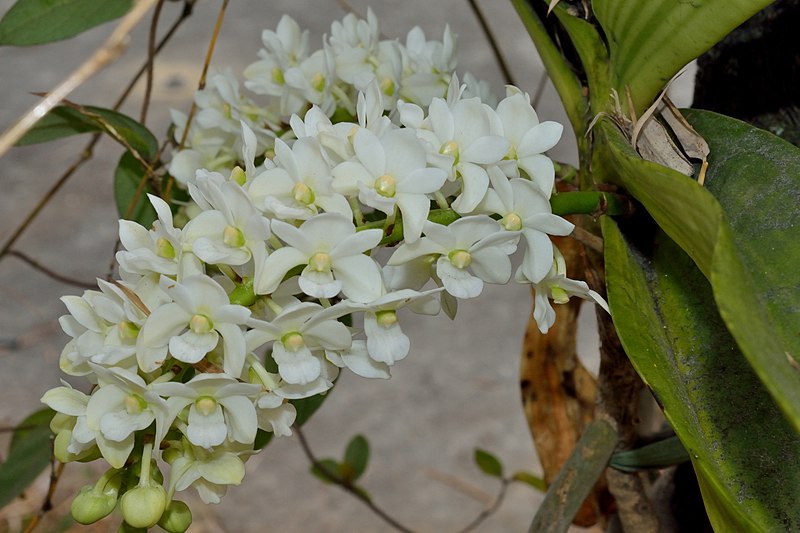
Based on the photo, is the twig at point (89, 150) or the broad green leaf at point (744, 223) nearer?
the broad green leaf at point (744, 223)

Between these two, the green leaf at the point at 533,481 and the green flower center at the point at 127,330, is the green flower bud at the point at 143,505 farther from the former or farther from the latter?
the green leaf at the point at 533,481

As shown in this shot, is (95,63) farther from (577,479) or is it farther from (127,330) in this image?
(577,479)

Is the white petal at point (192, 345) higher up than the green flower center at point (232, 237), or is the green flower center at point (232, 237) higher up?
the green flower center at point (232, 237)

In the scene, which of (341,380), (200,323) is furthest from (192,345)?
(341,380)

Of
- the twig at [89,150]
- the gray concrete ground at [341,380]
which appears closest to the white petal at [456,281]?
the twig at [89,150]

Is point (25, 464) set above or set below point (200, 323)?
below

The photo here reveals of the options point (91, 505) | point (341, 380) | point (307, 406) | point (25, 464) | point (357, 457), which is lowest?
point (341, 380)
